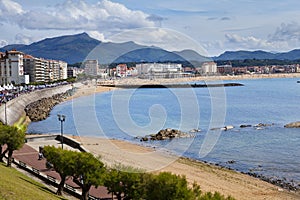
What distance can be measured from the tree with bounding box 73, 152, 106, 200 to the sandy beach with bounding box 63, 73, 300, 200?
329 inches

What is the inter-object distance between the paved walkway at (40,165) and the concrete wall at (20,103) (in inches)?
433

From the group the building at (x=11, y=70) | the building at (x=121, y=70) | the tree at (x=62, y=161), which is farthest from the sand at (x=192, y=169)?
the building at (x=121, y=70)

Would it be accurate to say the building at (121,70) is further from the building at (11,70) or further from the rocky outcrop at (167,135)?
the rocky outcrop at (167,135)

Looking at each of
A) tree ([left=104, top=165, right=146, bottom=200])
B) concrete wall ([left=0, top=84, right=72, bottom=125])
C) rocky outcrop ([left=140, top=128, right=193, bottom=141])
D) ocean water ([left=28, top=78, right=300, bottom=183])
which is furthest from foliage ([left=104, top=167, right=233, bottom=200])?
concrete wall ([left=0, top=84, right=72, bottom=125])

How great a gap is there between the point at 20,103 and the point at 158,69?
79.1 metres

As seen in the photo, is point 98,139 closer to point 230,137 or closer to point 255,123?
point 230,137

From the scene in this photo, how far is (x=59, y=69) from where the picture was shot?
133250 millimetres

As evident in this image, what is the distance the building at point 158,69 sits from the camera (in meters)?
130

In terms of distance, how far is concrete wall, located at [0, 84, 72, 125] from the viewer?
141 feet

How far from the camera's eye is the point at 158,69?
132 meters

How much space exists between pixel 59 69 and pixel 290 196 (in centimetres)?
11853

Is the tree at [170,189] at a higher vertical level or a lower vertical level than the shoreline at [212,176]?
higher

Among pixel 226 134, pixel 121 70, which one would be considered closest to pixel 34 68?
pixel 226 134

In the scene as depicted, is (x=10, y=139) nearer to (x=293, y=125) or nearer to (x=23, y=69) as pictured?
(x=293, y=125)
